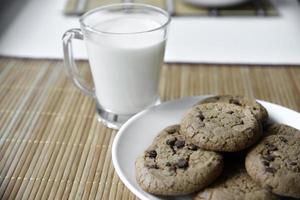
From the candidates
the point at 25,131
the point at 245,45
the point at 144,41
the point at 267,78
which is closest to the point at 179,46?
the point at 245,45

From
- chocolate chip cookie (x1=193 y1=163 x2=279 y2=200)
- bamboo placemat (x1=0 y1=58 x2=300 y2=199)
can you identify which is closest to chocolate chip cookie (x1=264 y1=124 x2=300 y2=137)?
chocolate chip cookie (x1=193 y1=163 x2=279 y2=200)

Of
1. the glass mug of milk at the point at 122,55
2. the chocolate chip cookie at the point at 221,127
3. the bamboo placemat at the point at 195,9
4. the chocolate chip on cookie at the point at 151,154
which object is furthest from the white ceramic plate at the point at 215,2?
the chocolate chip on cookie at the point at 151,154

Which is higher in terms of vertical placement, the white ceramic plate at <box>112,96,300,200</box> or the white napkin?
the white ceramic plate at <box>112,96,300,200</box>

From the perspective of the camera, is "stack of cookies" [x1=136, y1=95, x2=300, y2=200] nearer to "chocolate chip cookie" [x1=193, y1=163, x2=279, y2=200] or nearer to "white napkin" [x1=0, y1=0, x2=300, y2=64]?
"chocolate chip cookie" [x1=193, y1=163, x2=279, y2=200]

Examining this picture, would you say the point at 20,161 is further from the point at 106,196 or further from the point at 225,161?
the point at 225,161

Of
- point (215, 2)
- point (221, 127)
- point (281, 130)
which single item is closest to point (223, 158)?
point (221, 127)

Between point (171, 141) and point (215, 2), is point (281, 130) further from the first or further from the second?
point (215, 2)

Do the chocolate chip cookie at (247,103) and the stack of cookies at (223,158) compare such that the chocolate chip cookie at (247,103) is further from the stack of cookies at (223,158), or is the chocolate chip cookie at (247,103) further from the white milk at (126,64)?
the white milk at (126,64)
